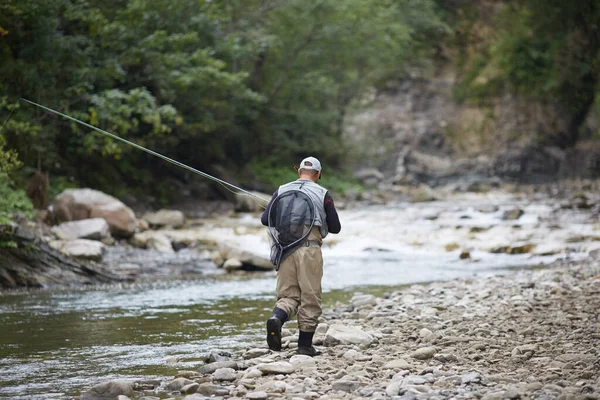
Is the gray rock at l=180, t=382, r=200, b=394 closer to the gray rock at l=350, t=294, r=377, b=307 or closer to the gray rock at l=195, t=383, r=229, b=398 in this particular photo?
the gray rock at l=195, t=383, r=229, b=398

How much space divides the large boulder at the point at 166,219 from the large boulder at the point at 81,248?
4.57 m

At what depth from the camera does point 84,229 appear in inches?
557

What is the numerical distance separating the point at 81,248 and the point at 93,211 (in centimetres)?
265

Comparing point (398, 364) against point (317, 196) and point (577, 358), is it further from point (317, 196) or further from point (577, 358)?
point (317, 196)

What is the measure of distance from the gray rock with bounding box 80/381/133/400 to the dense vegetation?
7047mm

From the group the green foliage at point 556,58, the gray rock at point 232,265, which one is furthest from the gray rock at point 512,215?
the green foliage at point 556,58

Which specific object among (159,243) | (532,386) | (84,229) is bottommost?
(532,386)

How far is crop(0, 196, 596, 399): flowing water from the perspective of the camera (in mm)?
5680

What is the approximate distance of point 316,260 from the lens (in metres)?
5.63

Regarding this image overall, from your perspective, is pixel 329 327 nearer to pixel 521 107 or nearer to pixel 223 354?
pixel 223 354

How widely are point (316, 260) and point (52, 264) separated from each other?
21.5ft

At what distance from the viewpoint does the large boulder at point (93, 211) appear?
15117 millimetres

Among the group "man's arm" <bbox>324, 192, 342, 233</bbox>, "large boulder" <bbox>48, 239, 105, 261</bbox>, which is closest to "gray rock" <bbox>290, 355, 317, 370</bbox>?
"man's arm" <bbox>324, 192, 342, 233</bbox>

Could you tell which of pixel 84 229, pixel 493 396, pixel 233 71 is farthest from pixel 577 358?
pixel 233 71
